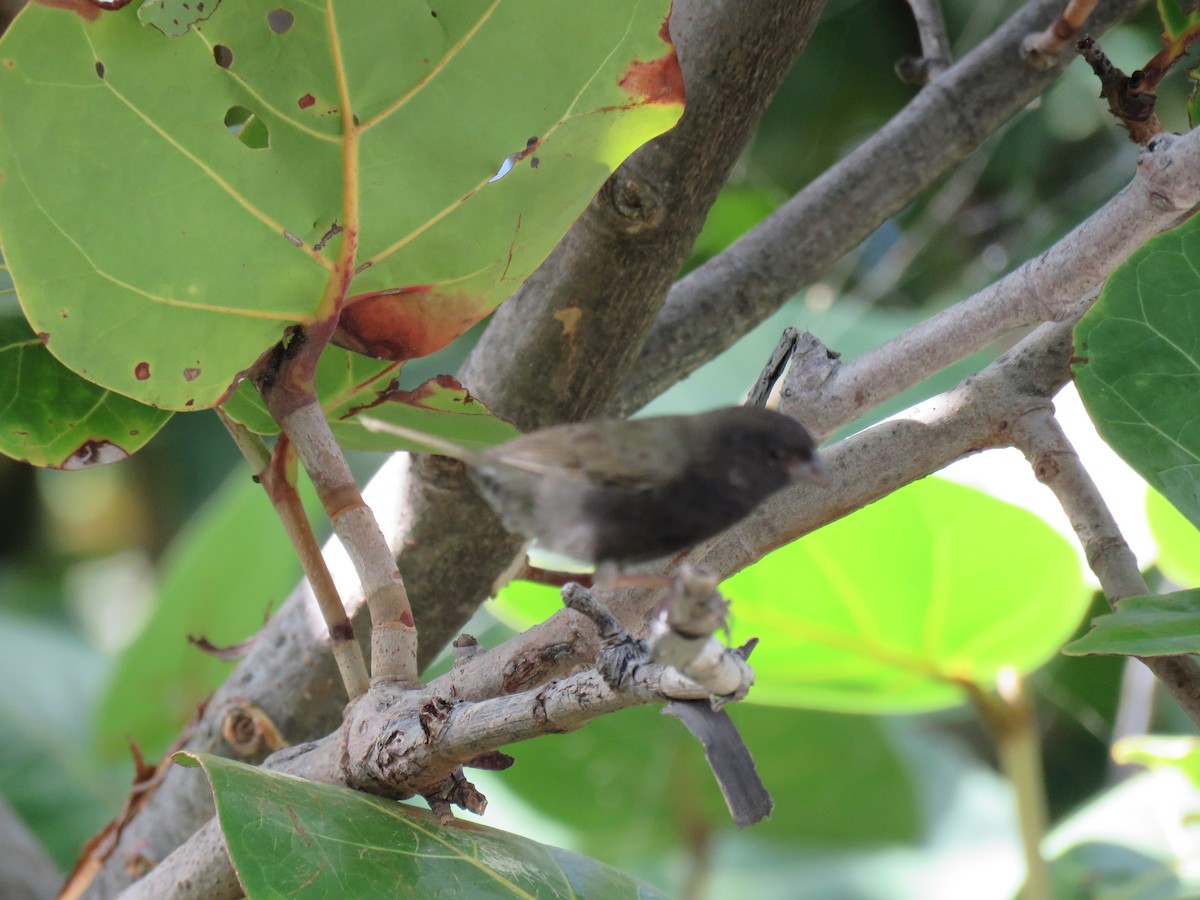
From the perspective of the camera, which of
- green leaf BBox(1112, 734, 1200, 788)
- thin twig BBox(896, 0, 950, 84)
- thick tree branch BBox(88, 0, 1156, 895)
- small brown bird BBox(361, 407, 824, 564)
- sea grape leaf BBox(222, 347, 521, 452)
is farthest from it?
thin twig BBox(896, 0, 950, 84)

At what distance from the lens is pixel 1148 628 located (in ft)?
2.08

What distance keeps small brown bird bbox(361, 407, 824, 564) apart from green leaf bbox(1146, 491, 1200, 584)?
2.61ft

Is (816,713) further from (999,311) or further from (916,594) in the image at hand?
(999,311)

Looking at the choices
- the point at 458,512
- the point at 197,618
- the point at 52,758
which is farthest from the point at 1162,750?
the point at 52,758

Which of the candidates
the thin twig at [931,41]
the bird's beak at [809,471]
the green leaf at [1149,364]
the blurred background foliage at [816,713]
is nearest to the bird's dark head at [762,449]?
the bird's beak at [809,471]

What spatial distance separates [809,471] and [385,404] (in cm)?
37

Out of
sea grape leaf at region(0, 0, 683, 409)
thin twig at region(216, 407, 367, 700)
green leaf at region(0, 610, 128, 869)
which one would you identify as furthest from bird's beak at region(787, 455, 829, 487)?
green leaf at region(0, 610, 128, 869)

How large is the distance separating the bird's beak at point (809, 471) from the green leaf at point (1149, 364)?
24 cm

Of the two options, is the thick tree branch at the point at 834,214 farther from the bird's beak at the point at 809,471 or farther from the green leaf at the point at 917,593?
the bird's beak at the point at 809,471

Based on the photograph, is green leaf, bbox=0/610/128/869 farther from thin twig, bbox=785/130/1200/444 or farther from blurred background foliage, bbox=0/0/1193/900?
thin twig, bbox=785/130/1200/444

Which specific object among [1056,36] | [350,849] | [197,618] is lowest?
[350,849]

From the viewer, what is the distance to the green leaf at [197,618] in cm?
183

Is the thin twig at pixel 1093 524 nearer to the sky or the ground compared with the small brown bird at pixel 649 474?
nearer to the sky

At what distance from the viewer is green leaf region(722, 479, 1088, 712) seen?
1234mm
